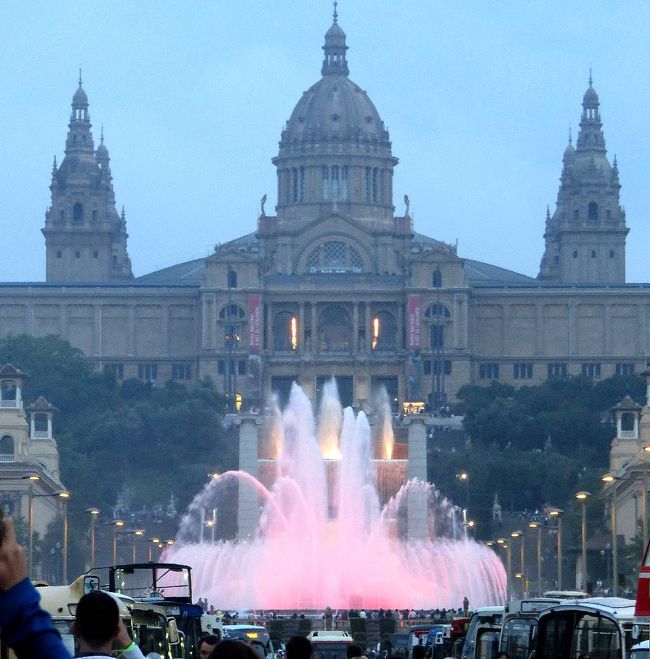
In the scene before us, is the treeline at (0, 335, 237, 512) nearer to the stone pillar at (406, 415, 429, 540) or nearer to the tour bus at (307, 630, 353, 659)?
the stone pillar at (406, 415, 429, 540)

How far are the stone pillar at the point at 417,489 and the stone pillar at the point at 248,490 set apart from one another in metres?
7.40

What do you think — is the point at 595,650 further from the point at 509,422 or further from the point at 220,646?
the point at 509,422

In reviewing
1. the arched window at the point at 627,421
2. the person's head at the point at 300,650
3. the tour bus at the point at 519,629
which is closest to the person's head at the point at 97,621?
the person's head at the point at 300,650

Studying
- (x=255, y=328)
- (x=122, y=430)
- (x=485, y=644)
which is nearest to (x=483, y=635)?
(x=485, y=644)

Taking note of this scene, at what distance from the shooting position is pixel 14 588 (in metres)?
12.0

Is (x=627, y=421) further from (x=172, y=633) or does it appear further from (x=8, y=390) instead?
(x=172, y=633)

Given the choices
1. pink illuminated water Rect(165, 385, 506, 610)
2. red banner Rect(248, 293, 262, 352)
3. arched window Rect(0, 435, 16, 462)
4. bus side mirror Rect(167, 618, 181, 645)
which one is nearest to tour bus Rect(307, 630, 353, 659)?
bus side mirror Rect(167, 618, 181, 645)

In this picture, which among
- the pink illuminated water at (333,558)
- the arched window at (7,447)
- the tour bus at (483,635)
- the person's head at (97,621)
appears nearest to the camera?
the person's head at (97,621)

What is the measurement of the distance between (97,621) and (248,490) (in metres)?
120

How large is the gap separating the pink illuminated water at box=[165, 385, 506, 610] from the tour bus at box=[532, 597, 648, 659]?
6296cm

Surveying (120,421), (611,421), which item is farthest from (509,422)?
(120,421)

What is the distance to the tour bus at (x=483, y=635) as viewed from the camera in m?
28.5

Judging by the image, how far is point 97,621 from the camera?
46.8 feet

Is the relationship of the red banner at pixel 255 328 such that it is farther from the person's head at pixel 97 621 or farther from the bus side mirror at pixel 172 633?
the person's head at pixel 97 621
